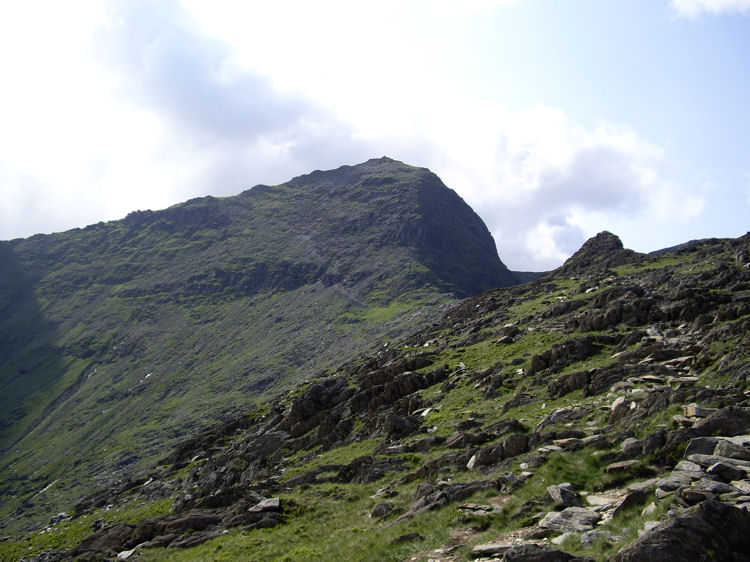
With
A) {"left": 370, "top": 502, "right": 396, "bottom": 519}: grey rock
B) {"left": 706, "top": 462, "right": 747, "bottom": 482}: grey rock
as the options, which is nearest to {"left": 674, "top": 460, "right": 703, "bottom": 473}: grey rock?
{"left": 706, "top": 462, "right": 747, "bottom": 482}: grey rock

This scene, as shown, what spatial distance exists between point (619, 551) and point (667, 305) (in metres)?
46.7

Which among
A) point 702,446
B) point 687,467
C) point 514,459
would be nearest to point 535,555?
point 687,467

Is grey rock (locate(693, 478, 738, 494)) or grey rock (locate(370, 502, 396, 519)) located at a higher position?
grey rock (locate(693, 478, 738, 494))

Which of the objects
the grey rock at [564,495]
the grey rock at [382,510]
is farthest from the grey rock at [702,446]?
the grey rock at [382,510]

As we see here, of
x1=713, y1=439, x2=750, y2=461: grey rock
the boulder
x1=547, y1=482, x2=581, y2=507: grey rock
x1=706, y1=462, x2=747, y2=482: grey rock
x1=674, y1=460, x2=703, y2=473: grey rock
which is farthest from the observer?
x1=547, y1=482, x2=581, y2=507: grey rock

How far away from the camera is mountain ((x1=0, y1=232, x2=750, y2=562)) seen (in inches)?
665

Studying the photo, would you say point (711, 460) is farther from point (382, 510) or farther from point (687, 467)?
point (382, 510)

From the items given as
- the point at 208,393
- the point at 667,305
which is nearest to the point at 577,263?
the point at 667,305

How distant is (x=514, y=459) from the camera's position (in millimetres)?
27266

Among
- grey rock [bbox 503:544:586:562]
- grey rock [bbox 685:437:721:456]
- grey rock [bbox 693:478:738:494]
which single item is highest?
grey rock [bbox 685:437:721:456]

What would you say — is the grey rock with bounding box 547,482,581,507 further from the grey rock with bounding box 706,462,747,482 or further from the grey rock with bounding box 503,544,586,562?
the grey rock with bounding box 706,462,747,482

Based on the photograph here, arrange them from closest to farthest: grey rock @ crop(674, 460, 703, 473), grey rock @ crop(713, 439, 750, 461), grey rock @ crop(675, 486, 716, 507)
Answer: grey rock @ crop(675, 486, 716, 507) → grey rock @ crop(713, 439, 750, 461) → grey rock @ crop(674, 460, 703, 473)

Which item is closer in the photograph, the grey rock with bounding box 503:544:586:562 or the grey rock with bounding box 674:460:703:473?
the grey rock with bounding box 503:544:586:562

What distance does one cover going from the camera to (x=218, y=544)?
2983 centimetres
